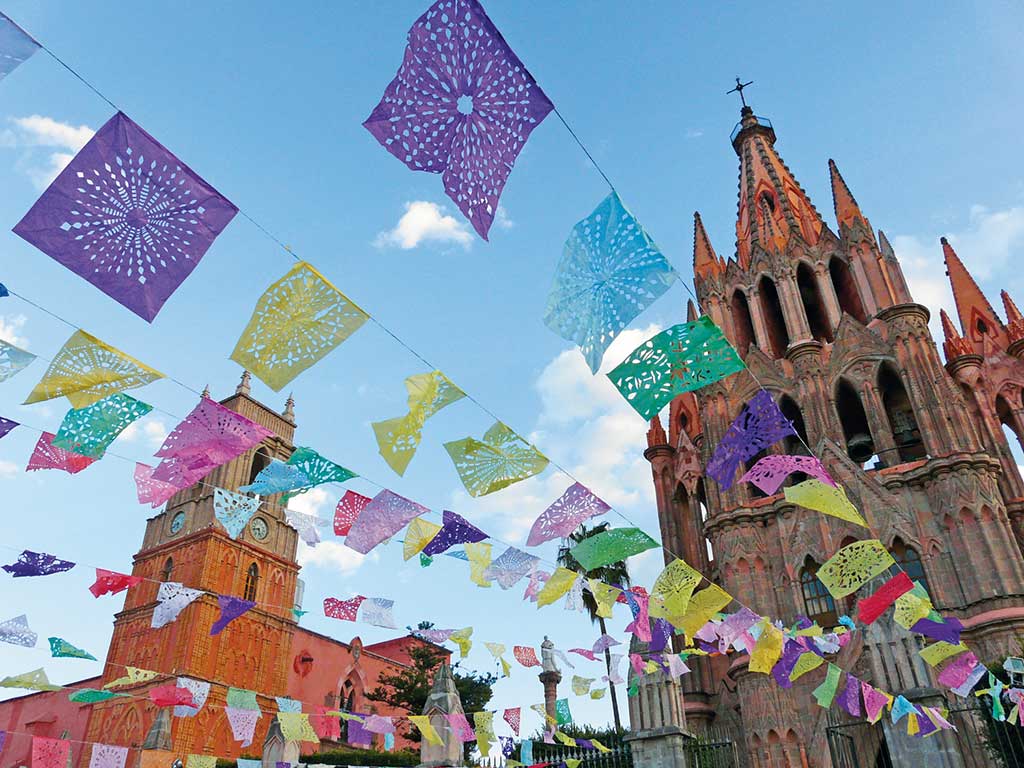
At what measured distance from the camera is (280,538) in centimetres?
4422

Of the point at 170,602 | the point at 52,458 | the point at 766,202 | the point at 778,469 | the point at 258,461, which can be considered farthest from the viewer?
the point at 258,461

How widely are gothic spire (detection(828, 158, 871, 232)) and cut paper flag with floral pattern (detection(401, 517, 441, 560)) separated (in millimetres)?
23812

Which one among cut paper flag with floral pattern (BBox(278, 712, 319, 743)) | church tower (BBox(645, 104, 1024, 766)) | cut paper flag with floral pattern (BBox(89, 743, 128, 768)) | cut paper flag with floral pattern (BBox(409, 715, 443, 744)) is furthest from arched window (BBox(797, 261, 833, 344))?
cut paper flag with floral pattern (BBox(89, 743, 128, 768))

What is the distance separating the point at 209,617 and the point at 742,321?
94.6ft

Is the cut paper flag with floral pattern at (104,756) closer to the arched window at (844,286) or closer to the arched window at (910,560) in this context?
the arched window at (910,560)

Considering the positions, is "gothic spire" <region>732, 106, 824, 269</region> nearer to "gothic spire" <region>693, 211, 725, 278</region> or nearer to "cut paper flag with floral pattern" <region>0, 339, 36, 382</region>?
"gothic spire" <region>693, 211, 725, 278</region>

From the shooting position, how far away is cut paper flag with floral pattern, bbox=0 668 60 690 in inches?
488

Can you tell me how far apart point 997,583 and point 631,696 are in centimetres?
1074

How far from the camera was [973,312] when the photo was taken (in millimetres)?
28188

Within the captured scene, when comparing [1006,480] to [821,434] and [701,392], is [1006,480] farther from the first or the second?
[701,392]

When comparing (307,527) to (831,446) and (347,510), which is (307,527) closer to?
(347,510)

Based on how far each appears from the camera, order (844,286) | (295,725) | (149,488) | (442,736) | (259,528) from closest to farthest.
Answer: (149,488) → (295,725) → (442,736) → (844,286) → (259,528)

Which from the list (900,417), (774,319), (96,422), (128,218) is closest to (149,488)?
(96,422)

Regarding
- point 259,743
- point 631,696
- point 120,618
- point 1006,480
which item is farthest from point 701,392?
point 120,618
